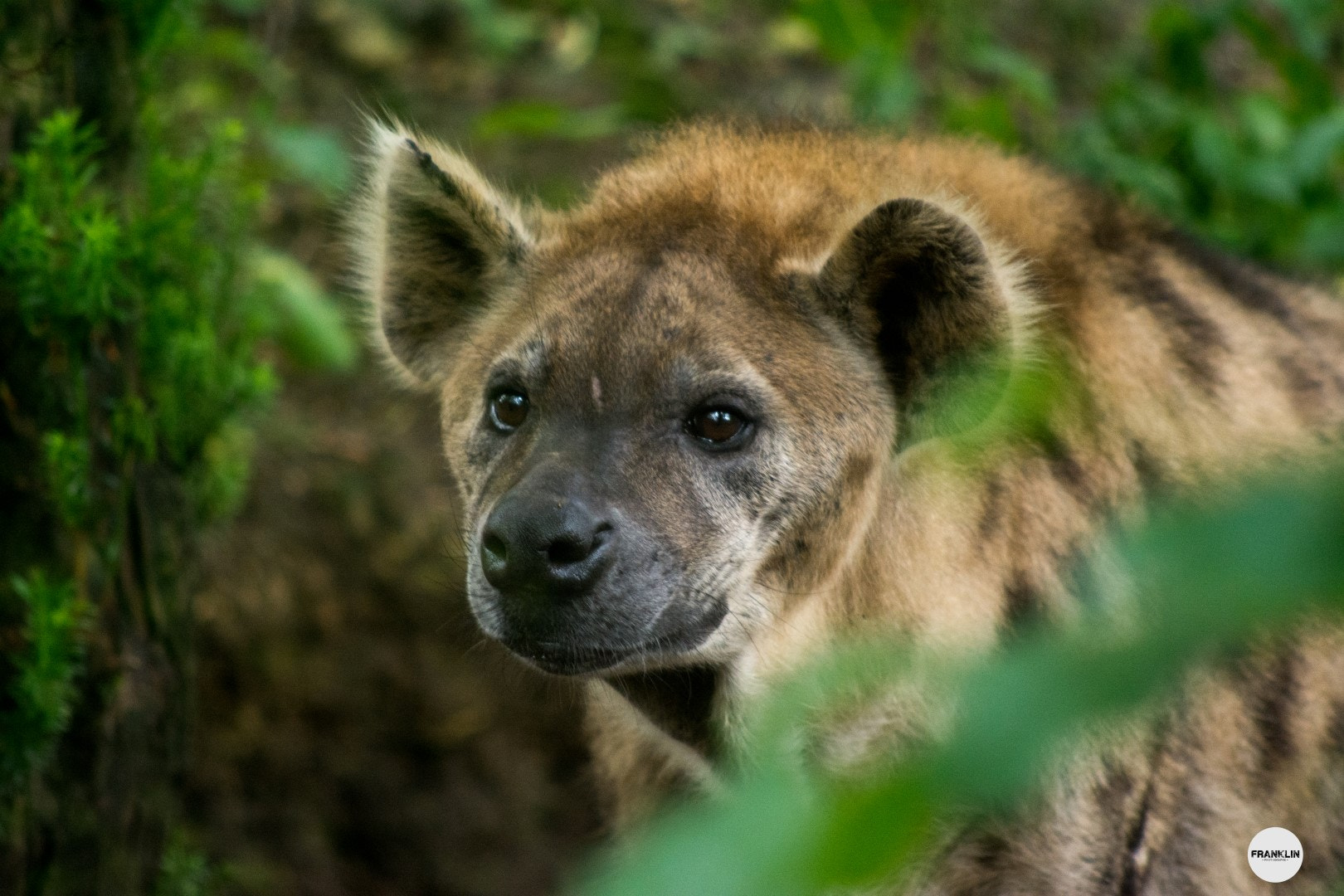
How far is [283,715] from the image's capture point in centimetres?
515

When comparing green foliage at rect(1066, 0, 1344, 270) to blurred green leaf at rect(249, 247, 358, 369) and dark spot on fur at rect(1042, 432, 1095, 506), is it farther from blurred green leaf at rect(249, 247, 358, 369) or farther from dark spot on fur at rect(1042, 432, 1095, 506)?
blurred green leaf at rect(249, 247, 358, 369)

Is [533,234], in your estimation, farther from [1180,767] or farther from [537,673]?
[1180,767]

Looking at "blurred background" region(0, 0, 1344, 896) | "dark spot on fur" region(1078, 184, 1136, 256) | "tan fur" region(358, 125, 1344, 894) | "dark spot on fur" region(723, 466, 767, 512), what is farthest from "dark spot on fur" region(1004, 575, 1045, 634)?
"blurred background" region(0, 0, 1344, 896)

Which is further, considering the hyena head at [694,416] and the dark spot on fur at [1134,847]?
the dark spot on fur at [1134,847]

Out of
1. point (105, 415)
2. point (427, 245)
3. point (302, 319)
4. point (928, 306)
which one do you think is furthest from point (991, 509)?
point (302, 319)

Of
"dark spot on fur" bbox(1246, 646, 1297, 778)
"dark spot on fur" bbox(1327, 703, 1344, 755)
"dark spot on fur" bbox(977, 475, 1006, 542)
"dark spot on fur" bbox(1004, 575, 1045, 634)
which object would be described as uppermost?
"dark spot on fur" bbox(977, 475, 1006, 542)

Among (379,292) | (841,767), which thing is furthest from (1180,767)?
(379,292)

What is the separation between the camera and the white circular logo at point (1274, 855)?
2672 mm

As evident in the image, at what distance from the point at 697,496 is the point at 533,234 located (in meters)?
0.86

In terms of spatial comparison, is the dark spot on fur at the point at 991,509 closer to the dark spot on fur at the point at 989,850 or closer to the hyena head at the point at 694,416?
the hyena head at the point at 694,416

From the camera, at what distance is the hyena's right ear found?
3041mm

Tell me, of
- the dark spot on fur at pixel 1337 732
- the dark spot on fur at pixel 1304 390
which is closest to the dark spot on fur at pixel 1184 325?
the dark spot on fur at pixel 1304 390

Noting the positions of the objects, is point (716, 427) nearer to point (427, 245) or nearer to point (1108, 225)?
point (427, 245)

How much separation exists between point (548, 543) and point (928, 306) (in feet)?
2.91
